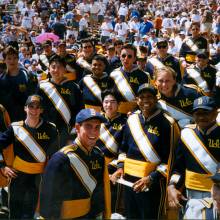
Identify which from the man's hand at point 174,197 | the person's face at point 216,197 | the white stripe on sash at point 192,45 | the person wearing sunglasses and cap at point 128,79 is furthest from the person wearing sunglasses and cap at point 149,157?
the white stripe on sash at point 192,45

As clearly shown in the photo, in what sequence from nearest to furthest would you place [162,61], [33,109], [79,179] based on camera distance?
[79,179], [33,109], [162,61]

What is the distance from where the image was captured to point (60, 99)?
262 inches

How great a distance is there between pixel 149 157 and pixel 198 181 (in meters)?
0.60

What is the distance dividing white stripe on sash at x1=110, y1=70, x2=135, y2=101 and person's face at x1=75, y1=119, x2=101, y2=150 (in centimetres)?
330

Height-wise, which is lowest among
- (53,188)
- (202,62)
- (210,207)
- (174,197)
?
(174,197)

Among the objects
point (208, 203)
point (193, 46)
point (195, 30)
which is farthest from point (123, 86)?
point (208, 203)

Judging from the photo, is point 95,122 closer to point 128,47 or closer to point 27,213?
point 27,213

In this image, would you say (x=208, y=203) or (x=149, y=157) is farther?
(x=149, y=157)

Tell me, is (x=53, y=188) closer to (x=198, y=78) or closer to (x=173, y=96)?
(x=173, y=96)

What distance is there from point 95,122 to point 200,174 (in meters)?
1.17

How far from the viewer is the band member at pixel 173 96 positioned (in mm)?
5590

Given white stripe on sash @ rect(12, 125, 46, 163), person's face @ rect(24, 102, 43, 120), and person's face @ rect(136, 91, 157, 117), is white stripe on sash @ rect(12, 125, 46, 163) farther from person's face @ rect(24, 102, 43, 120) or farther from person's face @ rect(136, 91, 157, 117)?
person's face @ rect(136, 91, 157, 117)

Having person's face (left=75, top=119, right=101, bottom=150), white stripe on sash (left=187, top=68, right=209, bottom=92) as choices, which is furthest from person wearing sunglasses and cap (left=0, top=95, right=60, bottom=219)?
white stripe on sash (left=187, top=68, right=209, bottom=92)

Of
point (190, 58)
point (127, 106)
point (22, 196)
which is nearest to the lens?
point (22, 196)
